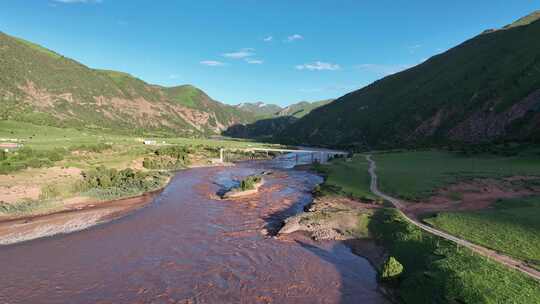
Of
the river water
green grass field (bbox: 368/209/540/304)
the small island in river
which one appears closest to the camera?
green grass field (bbox: 368/209/540/304)

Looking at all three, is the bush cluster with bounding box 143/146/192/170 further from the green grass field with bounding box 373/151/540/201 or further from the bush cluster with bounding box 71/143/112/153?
the green grass field with bounding box 373/151/540/201

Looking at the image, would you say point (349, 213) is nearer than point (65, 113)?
Yes

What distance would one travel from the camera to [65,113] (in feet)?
568

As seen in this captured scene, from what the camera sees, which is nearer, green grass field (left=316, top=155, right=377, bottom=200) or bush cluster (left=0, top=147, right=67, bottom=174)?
green grass field (left=316, top=155, right=377, bottom=200)

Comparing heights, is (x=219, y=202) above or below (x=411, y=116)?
below

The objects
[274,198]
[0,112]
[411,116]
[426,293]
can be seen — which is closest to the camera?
[426,293]

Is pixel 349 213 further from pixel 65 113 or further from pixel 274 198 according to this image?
pixel 65 113

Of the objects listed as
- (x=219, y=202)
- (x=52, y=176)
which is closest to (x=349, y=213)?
(x=219, y=202)

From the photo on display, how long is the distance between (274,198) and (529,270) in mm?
36771

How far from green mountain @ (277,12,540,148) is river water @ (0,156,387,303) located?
82.6m

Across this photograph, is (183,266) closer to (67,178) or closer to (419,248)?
(419,248)

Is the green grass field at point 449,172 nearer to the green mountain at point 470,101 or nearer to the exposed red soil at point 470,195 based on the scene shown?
the exposed red soil at point 470,195

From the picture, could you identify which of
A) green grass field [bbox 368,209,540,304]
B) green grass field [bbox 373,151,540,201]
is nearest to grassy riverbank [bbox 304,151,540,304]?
green grass field [bbox 368,209,540,304]

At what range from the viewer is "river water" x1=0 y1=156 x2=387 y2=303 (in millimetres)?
22219
